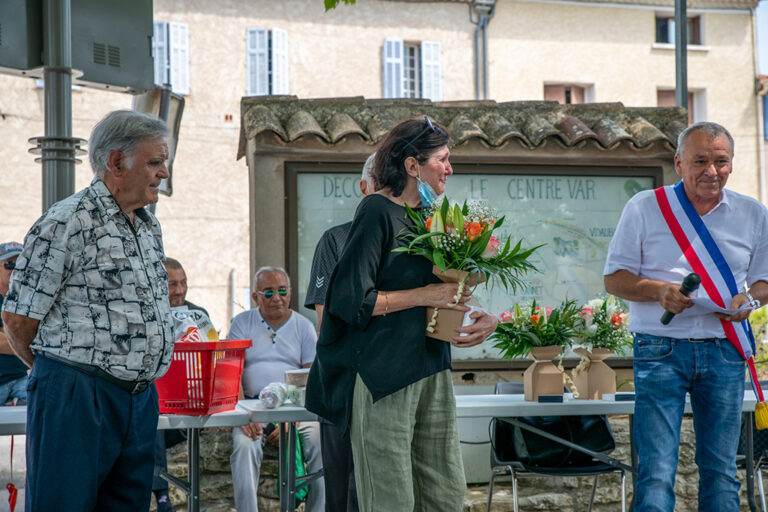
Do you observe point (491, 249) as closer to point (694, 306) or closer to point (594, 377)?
point (694, 306)

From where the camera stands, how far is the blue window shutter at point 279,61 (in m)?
19.6

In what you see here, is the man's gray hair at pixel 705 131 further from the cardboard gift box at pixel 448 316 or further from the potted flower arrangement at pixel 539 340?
the cardboard gift box at pixel 448 316

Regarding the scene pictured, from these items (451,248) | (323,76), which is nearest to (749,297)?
(451,248)

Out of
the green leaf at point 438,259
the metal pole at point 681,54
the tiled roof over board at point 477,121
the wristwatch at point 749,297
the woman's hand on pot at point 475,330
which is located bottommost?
the woman's hand on pot at point 475,330

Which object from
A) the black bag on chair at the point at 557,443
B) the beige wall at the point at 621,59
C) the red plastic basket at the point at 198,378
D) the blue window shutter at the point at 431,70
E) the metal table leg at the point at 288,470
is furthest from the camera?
the beige wall at the point at 621,59

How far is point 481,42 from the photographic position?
21094mm

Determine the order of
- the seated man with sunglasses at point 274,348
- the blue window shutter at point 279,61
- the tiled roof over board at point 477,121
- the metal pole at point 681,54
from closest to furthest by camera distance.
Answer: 1. the seated man with sunglasses at point 274,348
2. the tiled roof over board at point 477,121
3. the metal pole at point 681,54
4. the blue window shutter at point 279,61

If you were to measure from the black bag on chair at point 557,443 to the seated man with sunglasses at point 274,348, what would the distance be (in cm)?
119

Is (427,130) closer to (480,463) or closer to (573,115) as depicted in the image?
(480,463)

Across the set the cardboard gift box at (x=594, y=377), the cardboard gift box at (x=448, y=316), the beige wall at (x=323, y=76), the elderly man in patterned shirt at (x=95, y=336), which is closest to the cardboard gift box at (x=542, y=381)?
the cardboard gift box at (x=594, y=377)

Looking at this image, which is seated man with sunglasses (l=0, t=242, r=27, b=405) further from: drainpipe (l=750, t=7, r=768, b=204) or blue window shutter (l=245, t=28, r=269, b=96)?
drainpipe (l=750, t=7, r=768, b=204)

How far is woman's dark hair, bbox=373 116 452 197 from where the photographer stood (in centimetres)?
308

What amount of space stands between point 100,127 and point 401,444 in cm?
151

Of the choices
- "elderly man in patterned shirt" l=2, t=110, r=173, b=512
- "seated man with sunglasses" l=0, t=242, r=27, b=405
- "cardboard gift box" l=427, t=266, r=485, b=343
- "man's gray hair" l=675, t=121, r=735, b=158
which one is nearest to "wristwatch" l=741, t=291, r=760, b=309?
"man's gray hair" l=675, t=121, r=735, b=158
